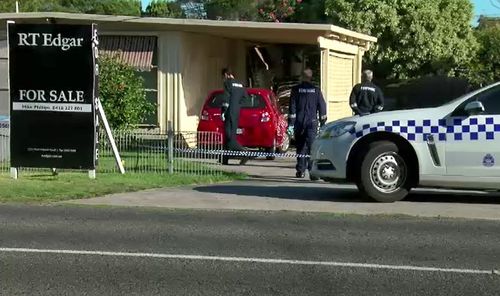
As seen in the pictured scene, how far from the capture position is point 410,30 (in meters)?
34.5

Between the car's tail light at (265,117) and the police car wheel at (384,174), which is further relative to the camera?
A: the car's tail light at (265,117)

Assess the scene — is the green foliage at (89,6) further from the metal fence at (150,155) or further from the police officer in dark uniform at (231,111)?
the metal fence at (150,155)

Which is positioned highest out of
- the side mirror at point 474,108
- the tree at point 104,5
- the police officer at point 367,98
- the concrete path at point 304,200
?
the tree at point 104,5

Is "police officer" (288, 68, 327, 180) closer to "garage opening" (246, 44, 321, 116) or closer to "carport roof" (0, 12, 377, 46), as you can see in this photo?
"carport roof" (0, 12, 377, 46)

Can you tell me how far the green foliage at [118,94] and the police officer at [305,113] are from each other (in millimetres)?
5394

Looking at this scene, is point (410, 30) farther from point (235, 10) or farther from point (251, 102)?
point (251, 102)

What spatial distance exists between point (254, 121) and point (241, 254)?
9848 millimetres

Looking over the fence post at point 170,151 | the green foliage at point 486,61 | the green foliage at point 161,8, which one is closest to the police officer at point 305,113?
the fence post at point 170,151

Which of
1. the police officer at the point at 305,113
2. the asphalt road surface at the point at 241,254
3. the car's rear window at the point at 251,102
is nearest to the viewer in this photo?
the asphalt road surface at the point at 241,254

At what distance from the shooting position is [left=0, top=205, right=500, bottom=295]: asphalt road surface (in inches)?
249

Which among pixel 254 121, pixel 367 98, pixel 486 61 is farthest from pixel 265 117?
pixel 486 61

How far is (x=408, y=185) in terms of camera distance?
10.6 meters

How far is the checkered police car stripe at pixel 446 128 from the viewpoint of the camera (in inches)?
398

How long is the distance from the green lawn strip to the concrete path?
38 cm
